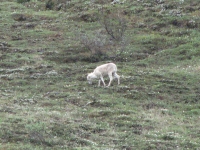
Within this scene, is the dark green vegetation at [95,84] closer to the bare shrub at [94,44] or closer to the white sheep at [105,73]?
the bare shrub at [94,44]

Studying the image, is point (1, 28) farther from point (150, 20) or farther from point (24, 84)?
point (24, 84)

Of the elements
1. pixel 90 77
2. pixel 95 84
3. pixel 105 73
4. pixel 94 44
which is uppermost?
pixel 94 44

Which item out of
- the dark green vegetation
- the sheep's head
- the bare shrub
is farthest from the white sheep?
the bare shrub

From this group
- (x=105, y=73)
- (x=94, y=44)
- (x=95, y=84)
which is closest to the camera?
(x=105, y=73)

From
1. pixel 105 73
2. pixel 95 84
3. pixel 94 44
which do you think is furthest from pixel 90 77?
pixel 94 44

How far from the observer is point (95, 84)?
25.7 meters

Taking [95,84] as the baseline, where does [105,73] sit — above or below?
above

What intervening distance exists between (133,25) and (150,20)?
134cm

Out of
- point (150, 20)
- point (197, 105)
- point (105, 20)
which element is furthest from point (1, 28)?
point (197, 105)

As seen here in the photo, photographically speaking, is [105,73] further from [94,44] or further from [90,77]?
[94,44]

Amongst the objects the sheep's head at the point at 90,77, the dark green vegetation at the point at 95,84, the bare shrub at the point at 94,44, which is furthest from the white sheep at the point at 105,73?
the bare shrub at the point at 94,44

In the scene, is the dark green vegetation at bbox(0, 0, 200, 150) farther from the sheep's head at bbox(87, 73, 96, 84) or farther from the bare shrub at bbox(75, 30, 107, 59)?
the sheep's head at bbox(87, 73, 96, 84)

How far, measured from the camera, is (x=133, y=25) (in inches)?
A: 1500

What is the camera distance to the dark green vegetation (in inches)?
667
